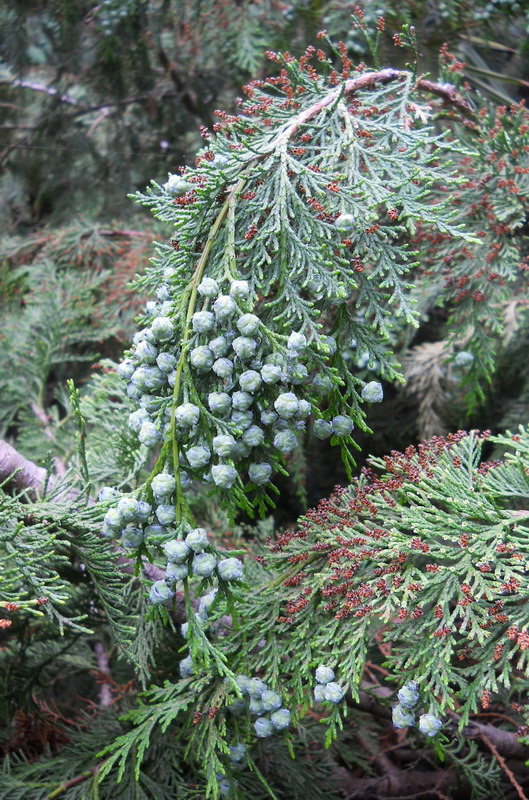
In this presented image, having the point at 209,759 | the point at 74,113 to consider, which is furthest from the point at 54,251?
the point at 209,759

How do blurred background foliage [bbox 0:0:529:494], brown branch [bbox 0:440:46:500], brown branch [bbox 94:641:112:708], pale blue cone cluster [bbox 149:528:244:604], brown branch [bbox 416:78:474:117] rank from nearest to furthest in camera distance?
pale blue cone cluster [bbox 149:528:244:604], brown branch [bbox 0:440:46:500], brown branch [bbox 416:78:474:117], brown branch [bbox 94:641:112:708], blurred background foliage [bbox 0:0:529:494]

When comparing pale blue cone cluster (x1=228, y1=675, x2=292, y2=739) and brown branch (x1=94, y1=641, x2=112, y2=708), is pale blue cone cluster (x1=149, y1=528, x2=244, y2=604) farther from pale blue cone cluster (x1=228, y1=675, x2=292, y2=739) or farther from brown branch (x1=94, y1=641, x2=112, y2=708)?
brown branch (x1=94, y1=641, x2=112, y2=708)

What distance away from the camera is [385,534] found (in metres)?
0.88

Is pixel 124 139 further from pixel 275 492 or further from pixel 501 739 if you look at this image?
pixel 501 739

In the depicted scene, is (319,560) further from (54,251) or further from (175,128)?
(175,128)

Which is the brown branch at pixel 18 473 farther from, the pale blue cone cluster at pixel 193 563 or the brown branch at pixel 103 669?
the brown branch at pixel 103 669

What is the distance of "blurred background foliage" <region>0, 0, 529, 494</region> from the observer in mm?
1890

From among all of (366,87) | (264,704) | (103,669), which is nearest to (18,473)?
(264,704)

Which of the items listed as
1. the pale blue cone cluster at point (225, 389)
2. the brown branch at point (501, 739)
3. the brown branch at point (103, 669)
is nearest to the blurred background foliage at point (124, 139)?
the brown branch at point (103, 669)

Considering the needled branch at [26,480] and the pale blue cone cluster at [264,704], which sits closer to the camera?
the pale blue cone cluster at [264,704]

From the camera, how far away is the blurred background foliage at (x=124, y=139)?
1.89m

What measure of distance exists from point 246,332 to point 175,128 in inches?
78.3

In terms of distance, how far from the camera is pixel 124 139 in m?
2.58

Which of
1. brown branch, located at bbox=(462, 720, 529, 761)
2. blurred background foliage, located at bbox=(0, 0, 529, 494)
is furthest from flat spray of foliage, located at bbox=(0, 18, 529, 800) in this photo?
blurred background foliage, located at bbox=(0, 0, 529, 494)
